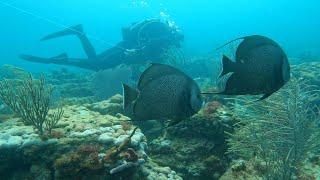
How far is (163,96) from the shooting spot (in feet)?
9.43

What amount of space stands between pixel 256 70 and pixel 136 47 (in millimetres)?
12445

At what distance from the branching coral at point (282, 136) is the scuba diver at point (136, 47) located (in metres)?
9.02

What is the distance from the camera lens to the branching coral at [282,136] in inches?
227

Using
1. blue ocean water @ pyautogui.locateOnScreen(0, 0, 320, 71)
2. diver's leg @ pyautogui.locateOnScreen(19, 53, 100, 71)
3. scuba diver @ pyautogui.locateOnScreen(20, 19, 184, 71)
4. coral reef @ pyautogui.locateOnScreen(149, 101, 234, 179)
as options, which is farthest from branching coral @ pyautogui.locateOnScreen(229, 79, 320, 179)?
blue ocean water @ pyautogui.locateOnScreen(0, 0, 320, 71)

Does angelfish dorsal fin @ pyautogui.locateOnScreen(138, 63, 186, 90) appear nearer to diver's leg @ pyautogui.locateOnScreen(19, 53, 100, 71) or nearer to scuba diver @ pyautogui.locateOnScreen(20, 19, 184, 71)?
scuba diver @ pyautogui.locateOnScreen(20, 19, 184, 71)

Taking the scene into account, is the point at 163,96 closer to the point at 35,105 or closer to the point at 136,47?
the point at 35,105

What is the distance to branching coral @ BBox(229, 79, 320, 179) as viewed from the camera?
577 cm

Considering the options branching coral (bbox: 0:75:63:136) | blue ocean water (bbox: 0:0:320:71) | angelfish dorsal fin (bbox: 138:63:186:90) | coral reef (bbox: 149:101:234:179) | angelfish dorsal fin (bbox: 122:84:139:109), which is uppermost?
blue ocean water (bbox: 0:0:320:71)

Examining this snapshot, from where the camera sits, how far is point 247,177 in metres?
5.74

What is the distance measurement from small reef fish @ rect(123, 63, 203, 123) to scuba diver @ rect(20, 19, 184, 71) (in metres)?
11.6

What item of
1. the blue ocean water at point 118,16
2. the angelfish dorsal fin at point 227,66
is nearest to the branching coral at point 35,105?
the angelfish dorsal fin at point 227,66

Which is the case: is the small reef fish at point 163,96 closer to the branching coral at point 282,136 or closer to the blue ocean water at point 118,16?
the branching coral at point 282,136

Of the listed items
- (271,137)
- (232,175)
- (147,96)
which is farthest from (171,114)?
(271,137)

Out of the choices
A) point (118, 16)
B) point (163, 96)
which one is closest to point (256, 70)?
point (163, 96)
